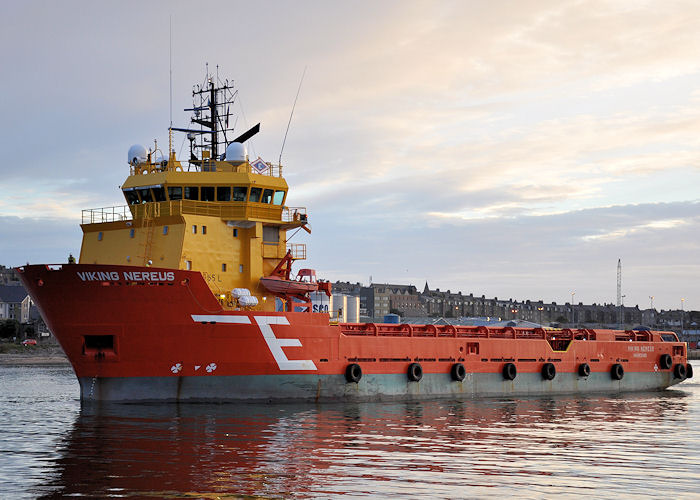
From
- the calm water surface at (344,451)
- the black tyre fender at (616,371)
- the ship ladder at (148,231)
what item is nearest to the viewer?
the calm water surface at (344,451)

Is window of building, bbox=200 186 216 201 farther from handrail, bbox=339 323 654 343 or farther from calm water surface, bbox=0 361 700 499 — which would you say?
calm water surface, bbox=0 361 700 499

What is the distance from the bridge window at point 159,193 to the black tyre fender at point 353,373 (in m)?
9.03

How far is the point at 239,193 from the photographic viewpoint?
93.2 feet

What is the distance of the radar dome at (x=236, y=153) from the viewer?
29109mm

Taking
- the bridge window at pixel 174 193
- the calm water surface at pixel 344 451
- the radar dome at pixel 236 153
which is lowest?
the calm water surface at pixel 344 451

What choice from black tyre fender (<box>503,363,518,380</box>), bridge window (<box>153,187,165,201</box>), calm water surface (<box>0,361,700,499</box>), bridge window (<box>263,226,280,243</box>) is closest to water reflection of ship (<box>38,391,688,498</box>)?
calm water surface (<box>0,361,700,499</box>)

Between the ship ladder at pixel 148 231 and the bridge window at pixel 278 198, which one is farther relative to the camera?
the bridge window at pixel 278 198

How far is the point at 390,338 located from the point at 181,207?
8892 mm

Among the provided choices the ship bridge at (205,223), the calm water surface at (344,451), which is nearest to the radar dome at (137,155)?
the ship bridge at (205,223)

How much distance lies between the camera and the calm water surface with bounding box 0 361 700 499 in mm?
14359

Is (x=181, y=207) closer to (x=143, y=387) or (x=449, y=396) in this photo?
(x=143, y=387)

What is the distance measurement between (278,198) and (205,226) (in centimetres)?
351

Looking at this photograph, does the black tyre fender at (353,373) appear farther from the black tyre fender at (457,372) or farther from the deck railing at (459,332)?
the black tyre fender at (457,372)

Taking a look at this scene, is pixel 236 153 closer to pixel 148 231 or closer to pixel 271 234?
pixel 271 234
